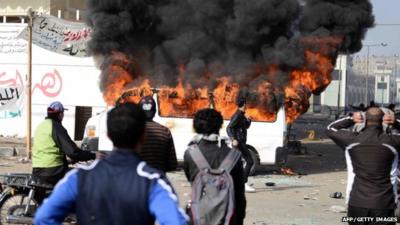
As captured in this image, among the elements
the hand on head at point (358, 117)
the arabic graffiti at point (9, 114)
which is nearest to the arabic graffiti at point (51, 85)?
the arabic graffiti at point (9, 114)

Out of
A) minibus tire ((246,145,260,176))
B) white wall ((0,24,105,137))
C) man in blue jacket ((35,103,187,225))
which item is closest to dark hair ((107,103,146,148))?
man in blue jacket ((35,103,187,225))

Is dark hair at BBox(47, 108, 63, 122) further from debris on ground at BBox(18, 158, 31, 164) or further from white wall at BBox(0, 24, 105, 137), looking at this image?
white wall at BBox(0, 24, 105, 137)

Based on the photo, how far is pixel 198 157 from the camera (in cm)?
470

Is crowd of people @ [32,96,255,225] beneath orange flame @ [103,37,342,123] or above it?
beneath

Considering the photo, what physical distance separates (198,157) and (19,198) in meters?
3.23

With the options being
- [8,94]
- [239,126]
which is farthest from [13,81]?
[239,126]

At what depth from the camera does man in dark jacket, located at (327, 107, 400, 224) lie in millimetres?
4934

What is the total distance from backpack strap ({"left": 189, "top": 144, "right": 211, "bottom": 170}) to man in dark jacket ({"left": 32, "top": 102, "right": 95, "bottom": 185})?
226 centimetres

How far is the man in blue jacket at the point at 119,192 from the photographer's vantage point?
8.91 feet

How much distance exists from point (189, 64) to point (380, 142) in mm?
14869

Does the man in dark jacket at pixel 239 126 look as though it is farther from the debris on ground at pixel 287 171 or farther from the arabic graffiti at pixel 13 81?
the arabic graffiti at pixel 13 81

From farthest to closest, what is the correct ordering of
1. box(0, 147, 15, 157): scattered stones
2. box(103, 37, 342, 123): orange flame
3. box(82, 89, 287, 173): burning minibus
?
box(0, 147, 15, 157): scattered stones
box(103, 37, 342, 123): orange flame
box(82, 89, 287, 173): burning minibus

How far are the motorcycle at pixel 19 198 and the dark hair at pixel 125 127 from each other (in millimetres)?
4429

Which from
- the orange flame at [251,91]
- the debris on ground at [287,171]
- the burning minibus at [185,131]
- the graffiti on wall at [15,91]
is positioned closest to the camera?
the burning minibus at [185,131]
